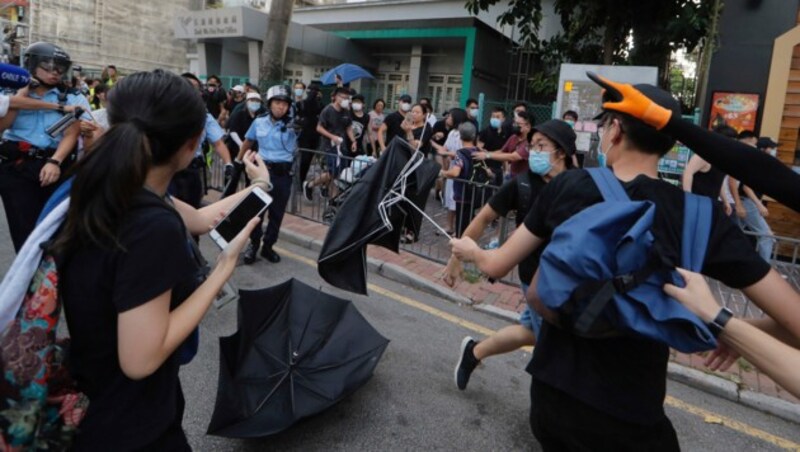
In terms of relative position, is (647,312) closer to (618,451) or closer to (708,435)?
(618,451)

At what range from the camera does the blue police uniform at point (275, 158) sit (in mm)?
6078

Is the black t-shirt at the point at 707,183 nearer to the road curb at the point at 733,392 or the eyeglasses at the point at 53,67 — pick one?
the road curb at the point at 733,392

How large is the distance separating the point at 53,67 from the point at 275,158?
237 cm

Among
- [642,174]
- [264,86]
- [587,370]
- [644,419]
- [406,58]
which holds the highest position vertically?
[406,58]

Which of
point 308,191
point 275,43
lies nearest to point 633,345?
point 308,191

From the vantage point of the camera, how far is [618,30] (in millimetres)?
12820

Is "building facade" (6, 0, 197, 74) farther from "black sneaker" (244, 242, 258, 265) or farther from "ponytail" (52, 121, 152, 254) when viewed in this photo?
"ponytail" (52, 121, 152, 254)

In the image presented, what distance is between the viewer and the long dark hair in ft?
4.58

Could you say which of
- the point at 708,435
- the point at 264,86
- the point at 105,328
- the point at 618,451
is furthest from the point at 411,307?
the point at 264,86

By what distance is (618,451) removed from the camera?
5.87 feet

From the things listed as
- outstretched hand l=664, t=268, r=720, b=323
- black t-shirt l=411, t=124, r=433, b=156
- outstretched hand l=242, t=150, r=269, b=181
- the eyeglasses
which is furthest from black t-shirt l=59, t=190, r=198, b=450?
black t-shirt l=411, t=124, r=433, b=156

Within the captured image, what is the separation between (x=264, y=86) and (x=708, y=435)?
1399cm

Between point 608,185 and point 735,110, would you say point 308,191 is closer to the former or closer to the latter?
point 735,110

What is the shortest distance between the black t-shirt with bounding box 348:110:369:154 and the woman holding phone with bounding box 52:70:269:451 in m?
8.34
